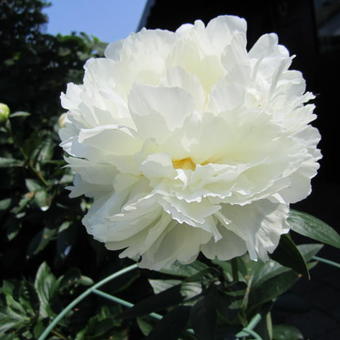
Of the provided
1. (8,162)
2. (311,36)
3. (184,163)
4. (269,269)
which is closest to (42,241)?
(8,162)

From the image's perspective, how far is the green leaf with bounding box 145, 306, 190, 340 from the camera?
62 centimetres

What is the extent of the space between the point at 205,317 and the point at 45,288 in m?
0.79

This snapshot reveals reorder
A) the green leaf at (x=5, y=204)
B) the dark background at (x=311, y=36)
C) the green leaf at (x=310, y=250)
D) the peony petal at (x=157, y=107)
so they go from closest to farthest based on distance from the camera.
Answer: the peony petal at (x=157, y=107) → the green leaf at (x=310, y=250) → the green leaf at (x=5, y=204) → the dark background at (x=311, y=36)

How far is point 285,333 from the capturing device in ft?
2.93

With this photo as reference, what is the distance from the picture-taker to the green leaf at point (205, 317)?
55cm

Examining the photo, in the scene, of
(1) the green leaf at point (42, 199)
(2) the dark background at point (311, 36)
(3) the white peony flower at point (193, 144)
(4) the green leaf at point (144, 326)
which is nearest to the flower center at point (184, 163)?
(3) the white peony flower at point (193, 144)

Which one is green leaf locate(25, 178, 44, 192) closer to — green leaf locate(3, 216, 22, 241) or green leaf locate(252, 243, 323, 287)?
green leaf locate(3, 216, 22, 241)

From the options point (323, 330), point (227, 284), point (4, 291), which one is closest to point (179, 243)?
point (227, 284)

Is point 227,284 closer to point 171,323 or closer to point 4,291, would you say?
point 171,323

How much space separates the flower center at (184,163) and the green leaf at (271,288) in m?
0.31

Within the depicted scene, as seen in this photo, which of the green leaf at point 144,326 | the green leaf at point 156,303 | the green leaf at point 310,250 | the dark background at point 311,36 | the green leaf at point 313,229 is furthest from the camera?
the dark background at point 311,36

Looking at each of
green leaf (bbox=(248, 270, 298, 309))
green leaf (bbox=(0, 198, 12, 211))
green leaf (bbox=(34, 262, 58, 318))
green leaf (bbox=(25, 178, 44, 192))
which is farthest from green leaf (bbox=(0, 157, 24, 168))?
green leaf (bbox=(248, 270, 298, 309))

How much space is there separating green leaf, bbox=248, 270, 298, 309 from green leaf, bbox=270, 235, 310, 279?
164 mm

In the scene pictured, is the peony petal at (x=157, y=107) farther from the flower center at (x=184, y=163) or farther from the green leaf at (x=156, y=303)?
the green leaf at (x=156, y=303)
